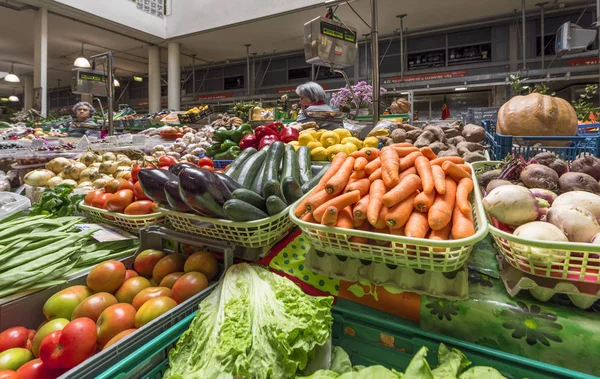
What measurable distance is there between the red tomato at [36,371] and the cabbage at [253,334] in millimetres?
332

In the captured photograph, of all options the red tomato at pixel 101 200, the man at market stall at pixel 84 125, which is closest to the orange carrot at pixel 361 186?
the red tomato at pixel 101 200

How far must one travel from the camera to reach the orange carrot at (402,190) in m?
0.96

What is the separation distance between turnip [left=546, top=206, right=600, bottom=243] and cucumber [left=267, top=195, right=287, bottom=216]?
804mm

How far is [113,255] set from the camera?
1454 millimetres

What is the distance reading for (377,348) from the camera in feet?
3.06

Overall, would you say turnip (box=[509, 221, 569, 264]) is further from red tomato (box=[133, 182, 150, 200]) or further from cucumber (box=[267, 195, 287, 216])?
red tomato (box=[133, 182, 150, 200])

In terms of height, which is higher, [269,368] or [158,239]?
[158,239]

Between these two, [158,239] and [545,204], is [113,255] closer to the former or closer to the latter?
[158,239]

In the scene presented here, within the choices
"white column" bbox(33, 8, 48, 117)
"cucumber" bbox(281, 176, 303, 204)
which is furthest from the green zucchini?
"white column" bbox(33, 8, 48, 117)

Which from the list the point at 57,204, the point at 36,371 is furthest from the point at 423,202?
the point at 57,204

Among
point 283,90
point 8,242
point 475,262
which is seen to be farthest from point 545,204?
point 283,90

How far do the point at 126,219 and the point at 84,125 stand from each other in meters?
4.95

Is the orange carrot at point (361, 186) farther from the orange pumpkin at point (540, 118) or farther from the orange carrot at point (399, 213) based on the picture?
the orange pumpkin at point (540, 118)

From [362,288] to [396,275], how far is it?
0.39 ft
